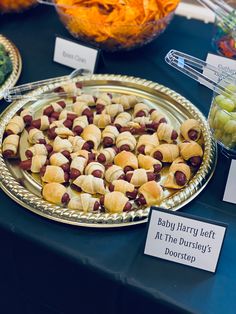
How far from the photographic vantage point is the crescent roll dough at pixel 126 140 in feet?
2.65

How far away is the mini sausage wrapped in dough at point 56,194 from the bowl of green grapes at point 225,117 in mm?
252

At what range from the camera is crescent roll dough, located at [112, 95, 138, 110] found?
90 cm

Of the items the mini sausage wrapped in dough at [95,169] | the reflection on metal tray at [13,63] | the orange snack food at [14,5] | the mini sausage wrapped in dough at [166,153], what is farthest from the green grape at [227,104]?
the orange snack food at [14,5]

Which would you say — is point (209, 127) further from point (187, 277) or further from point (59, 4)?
point (59, 4)

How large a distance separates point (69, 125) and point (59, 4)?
287mm

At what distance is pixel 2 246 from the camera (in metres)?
0.77

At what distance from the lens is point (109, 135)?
826 mm

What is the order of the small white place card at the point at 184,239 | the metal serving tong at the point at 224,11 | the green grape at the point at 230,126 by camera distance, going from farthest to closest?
the metal serving tong at the point at 224,11
the green grape at the point at 230,126
the small white place card at the point at 184,239

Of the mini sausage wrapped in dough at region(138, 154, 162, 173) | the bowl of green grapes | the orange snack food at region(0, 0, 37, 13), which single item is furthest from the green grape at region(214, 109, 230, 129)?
the orange snack food at region(0, 0, 37, 13)

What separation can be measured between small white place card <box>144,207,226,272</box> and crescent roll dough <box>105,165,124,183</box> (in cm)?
13

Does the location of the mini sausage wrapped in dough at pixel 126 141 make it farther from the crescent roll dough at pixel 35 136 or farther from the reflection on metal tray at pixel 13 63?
the reflection on metal tray at pixel 13 63

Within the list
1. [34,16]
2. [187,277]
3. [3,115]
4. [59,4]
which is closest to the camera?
[187,277]

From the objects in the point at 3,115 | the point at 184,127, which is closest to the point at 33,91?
the point at 3,115

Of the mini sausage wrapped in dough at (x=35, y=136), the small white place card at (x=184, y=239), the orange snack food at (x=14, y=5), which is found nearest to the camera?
the small white place card at (x=184, y=239)
